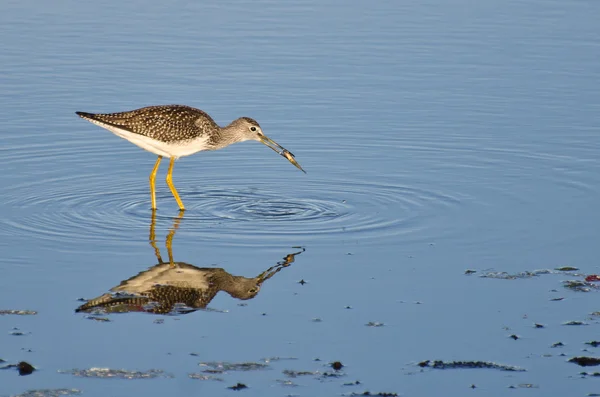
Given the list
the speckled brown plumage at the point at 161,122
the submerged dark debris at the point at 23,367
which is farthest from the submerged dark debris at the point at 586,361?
the speckled brown plumage at the point at 161,122

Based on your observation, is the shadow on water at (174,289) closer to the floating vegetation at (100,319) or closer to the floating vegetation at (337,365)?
the floating vegetation at (100,319)

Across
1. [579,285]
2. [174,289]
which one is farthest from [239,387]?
[579,285]

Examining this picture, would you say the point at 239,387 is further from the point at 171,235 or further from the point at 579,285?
the point at 171,235

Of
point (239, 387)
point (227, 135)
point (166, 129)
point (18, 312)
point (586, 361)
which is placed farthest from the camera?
point (227, 135)

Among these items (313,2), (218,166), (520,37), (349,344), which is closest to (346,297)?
(349,344)

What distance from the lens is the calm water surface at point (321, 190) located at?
8.82 meters

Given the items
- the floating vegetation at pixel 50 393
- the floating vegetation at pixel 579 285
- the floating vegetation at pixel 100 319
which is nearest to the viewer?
the floating vegetation at pixel 50 393

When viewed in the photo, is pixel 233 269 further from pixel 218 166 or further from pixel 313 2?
pixel 313 2

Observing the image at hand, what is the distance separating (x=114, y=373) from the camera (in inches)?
326

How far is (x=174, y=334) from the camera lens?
360 inches

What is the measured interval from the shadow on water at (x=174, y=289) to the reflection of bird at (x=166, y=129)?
9.10 feet

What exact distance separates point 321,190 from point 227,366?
5.88 metres

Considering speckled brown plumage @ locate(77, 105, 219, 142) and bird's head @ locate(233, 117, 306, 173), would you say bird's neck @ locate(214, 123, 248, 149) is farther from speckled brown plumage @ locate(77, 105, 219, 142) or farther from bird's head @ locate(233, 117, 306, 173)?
speckled brown plumage @ locate(77, 105, 219, 142)

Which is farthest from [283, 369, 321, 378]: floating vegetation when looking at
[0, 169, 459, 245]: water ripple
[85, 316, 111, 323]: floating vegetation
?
[0, 169, 459, 245]: water ripple
